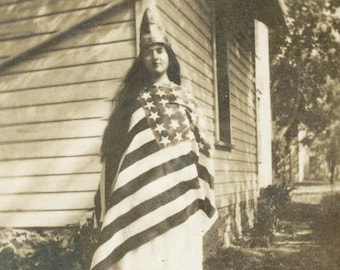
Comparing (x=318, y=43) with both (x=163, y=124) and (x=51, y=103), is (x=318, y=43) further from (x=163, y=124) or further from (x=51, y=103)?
(x=51, y=103)

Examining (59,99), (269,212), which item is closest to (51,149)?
(59,99)

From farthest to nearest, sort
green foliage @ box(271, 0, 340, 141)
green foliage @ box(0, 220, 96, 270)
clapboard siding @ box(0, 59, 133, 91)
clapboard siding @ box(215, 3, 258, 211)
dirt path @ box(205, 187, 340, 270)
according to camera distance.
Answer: clapboard siding @ box(215, 3, 258, 211)
dirt path @ box(205, 187, 340, 270)
green foliage @ box(271, 0, 340, 141)
clapboard siding @ box(0, 59, 133, 91)
green foliage @ box(0, 220, 96, 270)

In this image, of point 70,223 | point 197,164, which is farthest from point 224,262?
point 197,164

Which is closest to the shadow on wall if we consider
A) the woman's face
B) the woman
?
the woman

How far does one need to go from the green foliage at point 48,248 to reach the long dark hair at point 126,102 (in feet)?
2.69

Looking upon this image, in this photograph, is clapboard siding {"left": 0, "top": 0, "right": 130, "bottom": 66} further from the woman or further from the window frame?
the window frame

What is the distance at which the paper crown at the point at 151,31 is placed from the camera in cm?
316

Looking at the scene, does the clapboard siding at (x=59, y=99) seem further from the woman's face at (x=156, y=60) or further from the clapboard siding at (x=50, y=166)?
the woman's face at (x=156, y=60)

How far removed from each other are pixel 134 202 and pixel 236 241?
369 centimetres

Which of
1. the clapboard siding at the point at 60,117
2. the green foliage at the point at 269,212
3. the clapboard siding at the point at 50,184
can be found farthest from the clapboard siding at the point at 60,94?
the green foliage at the point at 269,212

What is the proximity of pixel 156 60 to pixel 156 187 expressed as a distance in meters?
0.83

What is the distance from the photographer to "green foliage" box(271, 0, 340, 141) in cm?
393

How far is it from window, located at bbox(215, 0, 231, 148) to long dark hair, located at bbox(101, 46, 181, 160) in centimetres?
276

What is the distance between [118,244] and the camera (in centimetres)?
301
